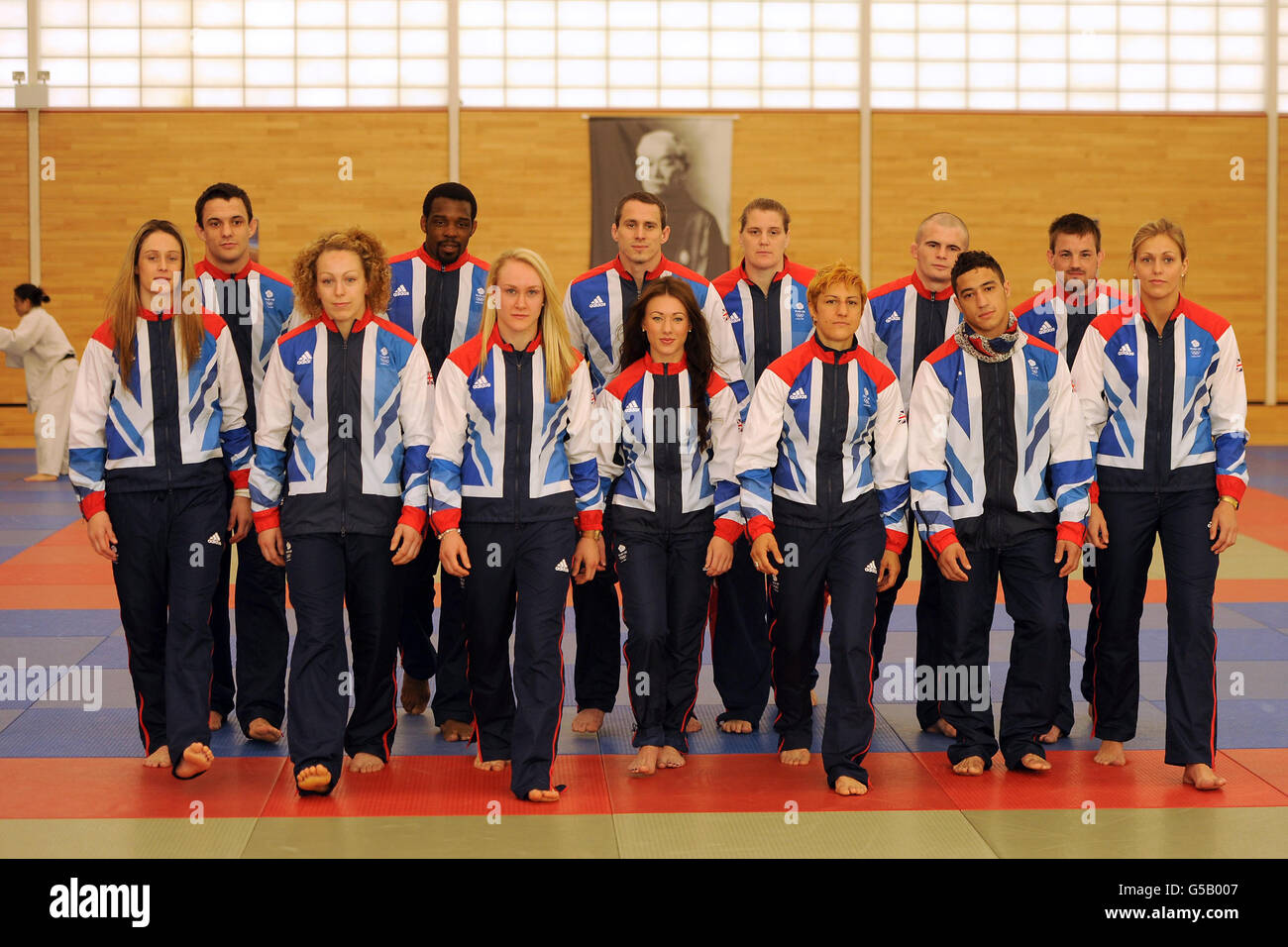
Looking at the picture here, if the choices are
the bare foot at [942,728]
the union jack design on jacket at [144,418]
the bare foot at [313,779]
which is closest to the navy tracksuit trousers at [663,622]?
the bare foot at [942,728]

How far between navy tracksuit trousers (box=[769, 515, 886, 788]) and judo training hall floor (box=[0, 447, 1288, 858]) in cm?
24

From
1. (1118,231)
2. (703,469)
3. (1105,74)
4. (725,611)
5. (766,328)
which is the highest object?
(1105,74)

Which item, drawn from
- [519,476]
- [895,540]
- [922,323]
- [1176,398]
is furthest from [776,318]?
[1176,398]

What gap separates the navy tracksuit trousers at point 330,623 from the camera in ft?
19.1

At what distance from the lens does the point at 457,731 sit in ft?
21.9

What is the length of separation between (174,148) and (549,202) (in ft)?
16.7

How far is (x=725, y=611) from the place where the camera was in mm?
6953

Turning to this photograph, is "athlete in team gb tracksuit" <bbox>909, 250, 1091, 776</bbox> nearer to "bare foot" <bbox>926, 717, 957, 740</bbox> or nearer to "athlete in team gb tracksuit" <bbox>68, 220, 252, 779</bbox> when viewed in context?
"bare foot" <bbox>926, 717, 957, 740</bbox>

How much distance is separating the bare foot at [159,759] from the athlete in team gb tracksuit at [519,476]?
152cm

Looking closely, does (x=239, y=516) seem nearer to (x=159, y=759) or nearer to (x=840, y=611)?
(x=159, y=759)

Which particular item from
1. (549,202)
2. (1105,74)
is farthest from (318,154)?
(1105,74)

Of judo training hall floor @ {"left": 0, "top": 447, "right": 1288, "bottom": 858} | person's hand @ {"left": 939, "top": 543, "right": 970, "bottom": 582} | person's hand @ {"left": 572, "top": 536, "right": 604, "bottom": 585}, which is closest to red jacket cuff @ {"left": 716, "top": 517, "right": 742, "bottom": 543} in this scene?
person's hand @ {"left": 572, "top": 536, "right": 604, "bottom": 585}

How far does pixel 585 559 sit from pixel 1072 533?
6.81ft

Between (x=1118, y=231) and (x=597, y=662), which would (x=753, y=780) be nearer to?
(x=597, y=662)
